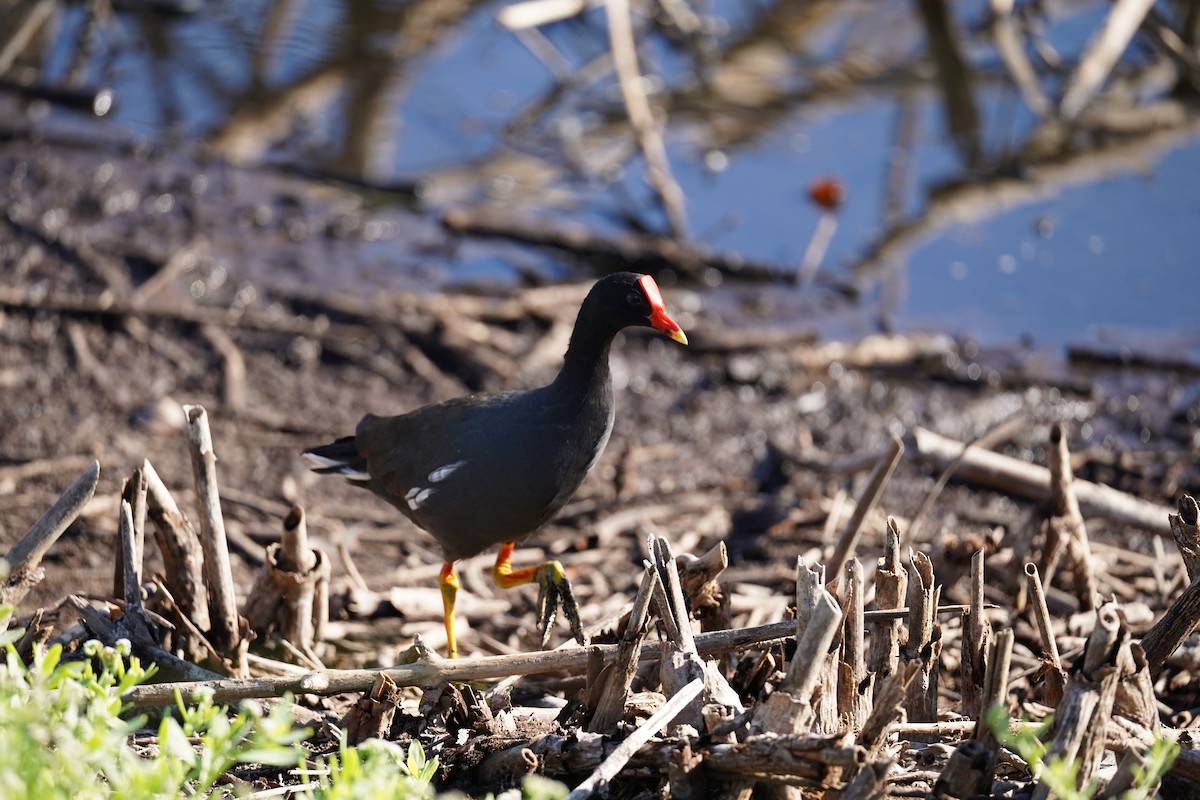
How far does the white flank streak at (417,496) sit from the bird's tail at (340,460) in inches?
11.8

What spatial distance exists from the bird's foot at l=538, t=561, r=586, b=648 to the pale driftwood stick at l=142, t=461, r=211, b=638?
89cm

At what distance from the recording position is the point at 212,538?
121 inches

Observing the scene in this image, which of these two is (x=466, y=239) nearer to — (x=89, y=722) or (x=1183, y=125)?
(x=1183, y=125)

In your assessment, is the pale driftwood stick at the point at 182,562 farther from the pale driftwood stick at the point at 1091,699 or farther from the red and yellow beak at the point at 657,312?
the pale driftwood stick at the point at 1091,699

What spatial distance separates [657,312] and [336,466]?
122 cm

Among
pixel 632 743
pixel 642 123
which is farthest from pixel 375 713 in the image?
pixel 642 123

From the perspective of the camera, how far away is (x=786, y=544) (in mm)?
4418

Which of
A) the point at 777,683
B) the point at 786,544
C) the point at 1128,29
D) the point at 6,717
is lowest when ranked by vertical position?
the point at 786,544

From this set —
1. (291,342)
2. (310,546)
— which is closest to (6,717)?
(310,546)

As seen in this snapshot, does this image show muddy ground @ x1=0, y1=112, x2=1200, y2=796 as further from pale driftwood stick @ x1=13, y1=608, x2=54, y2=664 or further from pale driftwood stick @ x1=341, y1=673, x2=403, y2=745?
pale driftwood stick @ x1=341, y1=673, x2=403, y2=745

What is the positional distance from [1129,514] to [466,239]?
14.2ft

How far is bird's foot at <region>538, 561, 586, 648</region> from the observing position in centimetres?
341

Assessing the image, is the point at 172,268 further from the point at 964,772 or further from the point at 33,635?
the point at 964,772

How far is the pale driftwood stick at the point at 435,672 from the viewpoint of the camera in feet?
8.43
